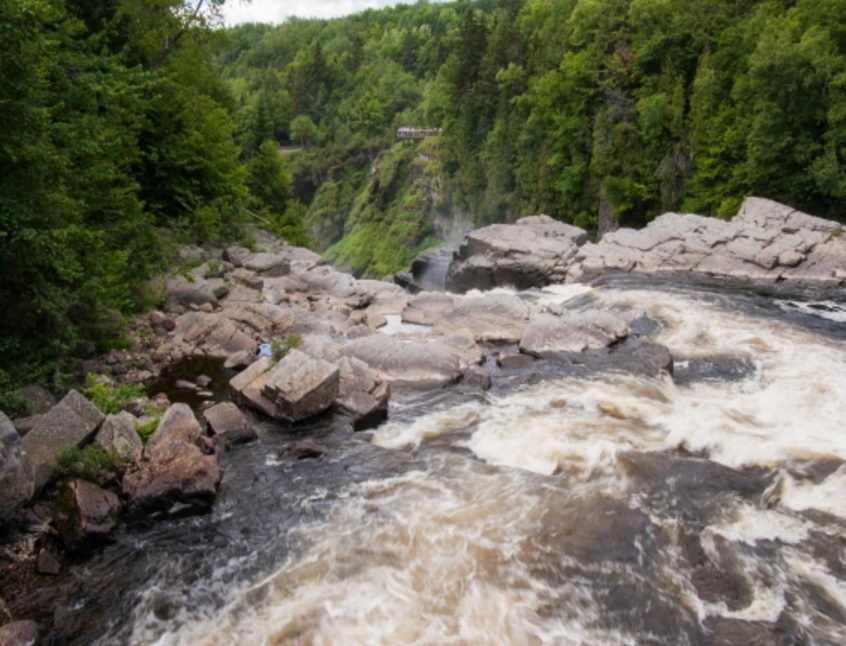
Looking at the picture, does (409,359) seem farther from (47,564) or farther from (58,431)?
(47,564)

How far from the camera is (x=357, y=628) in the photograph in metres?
6.68

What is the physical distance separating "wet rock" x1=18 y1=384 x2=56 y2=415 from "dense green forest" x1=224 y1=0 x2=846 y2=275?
21.3 m

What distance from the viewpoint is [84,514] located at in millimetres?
8219

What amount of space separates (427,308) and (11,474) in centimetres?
1482

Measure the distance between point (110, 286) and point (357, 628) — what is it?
11.6 meters

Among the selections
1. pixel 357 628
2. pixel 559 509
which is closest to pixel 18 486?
pixel 357 628

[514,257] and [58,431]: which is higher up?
[58,431]

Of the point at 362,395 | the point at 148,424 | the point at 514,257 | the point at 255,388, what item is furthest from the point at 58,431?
the point at 514,257

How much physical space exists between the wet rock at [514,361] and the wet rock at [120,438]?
899cm

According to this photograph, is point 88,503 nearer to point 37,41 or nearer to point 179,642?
point 179,642

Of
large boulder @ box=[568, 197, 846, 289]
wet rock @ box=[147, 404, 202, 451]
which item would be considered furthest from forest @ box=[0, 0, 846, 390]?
large boulder @ box=[568, 197, 846, 289]

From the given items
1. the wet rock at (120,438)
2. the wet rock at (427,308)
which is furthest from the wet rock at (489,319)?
the wet rock at (120,438)

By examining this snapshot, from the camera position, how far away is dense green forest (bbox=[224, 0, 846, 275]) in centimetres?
3094

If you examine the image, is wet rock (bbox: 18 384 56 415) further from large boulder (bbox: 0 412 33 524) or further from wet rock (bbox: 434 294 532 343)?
wet rock (bbox: 434 294 532 343)
